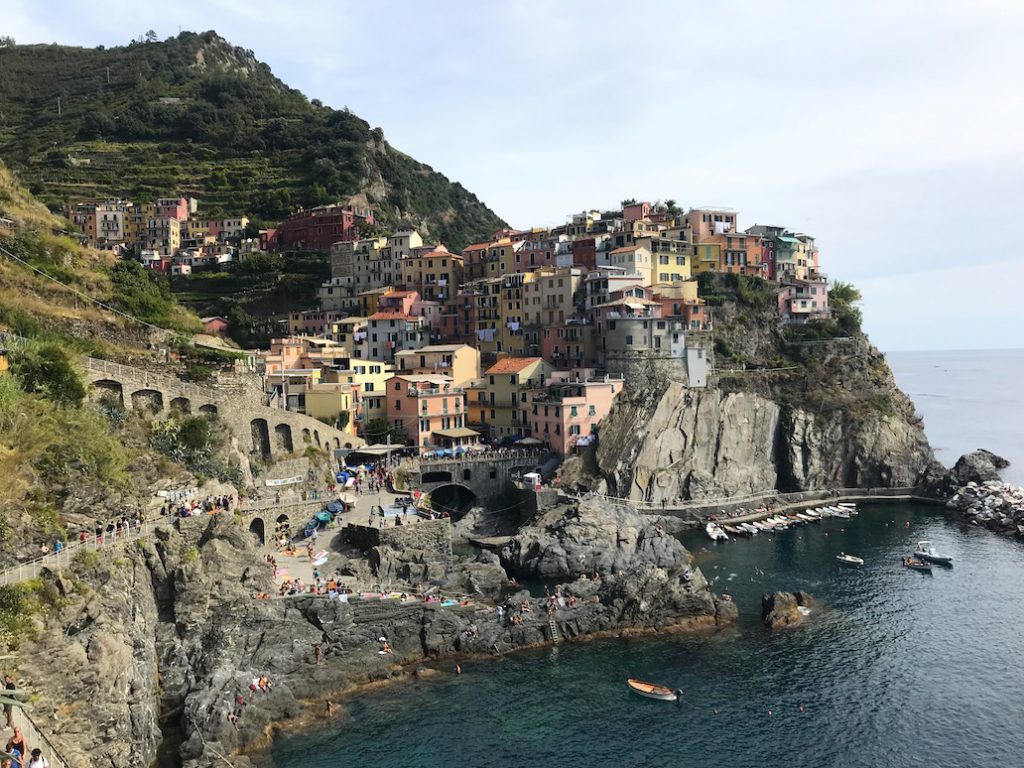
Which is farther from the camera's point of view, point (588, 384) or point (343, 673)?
point (588, 384)

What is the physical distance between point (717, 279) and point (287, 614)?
58.4m

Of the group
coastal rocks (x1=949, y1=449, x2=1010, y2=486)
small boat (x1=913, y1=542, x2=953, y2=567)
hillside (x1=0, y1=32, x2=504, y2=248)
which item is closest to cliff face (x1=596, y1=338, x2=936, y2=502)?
coastal rocks (x1=949, y1=449, x2=1010, y2=486)

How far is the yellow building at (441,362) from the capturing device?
227 feet

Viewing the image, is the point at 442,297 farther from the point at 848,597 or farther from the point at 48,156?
the point at 48,156

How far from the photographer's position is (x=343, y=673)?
33969 mm

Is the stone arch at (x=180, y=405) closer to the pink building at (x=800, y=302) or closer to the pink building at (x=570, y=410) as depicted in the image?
the pink building at (x=570, y=410)

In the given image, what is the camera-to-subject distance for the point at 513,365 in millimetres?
68125

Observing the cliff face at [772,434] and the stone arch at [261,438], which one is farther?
the cliff face at [772,434]

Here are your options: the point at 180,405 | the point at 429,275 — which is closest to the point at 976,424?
the point at 429,275

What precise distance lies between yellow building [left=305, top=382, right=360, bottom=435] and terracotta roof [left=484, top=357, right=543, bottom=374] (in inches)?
533

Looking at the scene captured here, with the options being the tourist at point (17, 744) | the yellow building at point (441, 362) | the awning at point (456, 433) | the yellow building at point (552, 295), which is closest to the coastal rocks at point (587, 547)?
the awning at point (456, 433)

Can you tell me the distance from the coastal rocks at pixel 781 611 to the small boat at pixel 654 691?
31.3ft

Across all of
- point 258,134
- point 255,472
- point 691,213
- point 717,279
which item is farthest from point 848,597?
point 258,134

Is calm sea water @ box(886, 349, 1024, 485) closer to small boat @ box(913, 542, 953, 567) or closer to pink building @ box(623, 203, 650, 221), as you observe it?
small boat @ box(913, 542, 953, 567)
